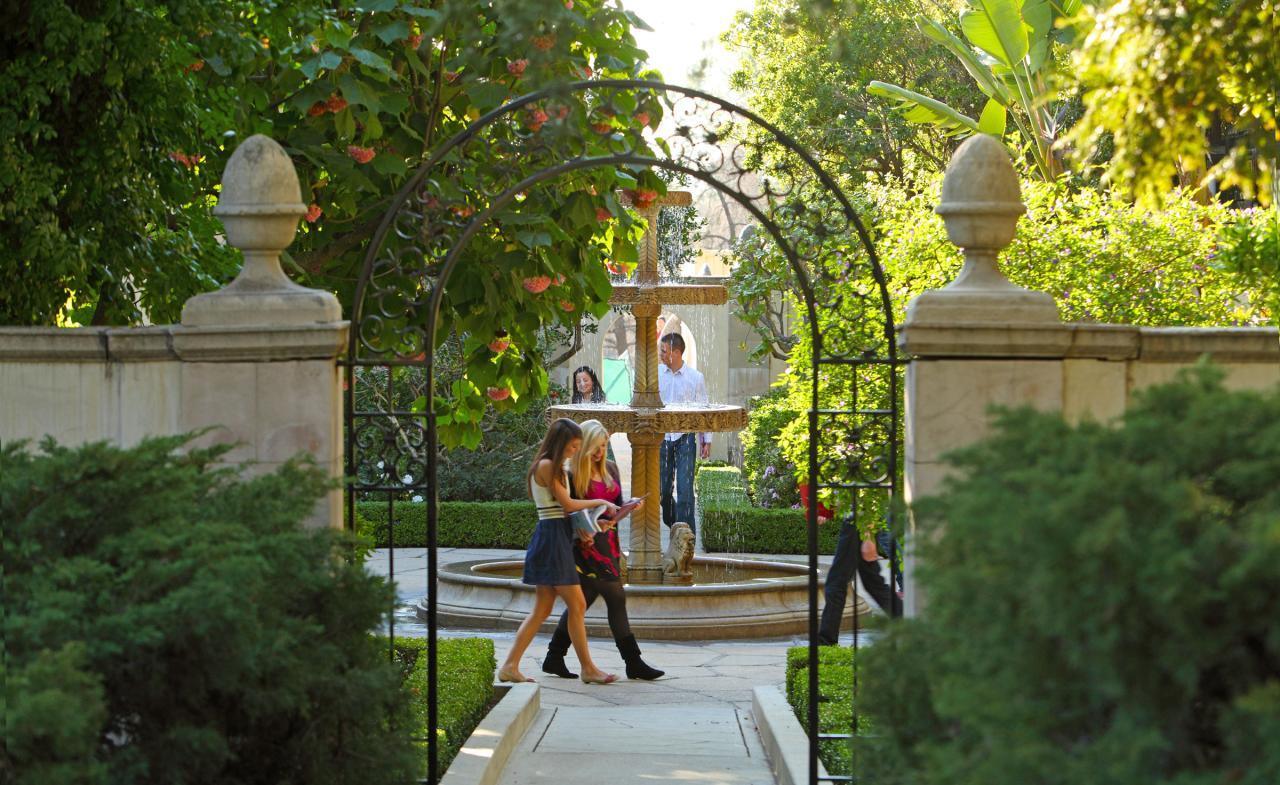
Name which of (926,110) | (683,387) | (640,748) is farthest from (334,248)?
(926,110)

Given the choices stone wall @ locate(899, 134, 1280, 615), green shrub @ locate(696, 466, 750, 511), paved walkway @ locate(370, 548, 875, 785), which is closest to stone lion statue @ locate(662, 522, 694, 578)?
paved walkway @ locate(370, 548, 875, 785)

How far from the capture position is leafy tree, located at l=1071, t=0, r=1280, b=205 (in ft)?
18.3

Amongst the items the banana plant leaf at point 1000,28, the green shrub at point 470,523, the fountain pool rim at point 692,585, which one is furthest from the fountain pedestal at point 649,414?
the banana plant leaf at point 1000,28

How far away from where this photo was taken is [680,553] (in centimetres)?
1281

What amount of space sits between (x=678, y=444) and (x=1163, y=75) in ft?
32.1

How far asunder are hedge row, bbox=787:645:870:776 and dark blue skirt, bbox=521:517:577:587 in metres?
1.40

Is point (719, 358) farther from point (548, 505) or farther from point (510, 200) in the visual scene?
point (510, 200)

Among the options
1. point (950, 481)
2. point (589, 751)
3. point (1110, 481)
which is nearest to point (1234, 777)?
point (1110, 481)

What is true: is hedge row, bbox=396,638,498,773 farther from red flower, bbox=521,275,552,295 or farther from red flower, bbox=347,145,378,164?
red flower, bbox=347,145,378,164

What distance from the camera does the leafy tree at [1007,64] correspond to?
14.0m

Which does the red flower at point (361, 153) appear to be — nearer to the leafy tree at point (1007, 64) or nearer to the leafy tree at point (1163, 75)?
the leafy tree at point (1163, 75)

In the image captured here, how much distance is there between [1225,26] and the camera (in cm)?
577

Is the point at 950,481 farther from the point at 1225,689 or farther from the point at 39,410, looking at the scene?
the point at 39,410

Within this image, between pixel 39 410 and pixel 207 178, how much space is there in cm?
212
